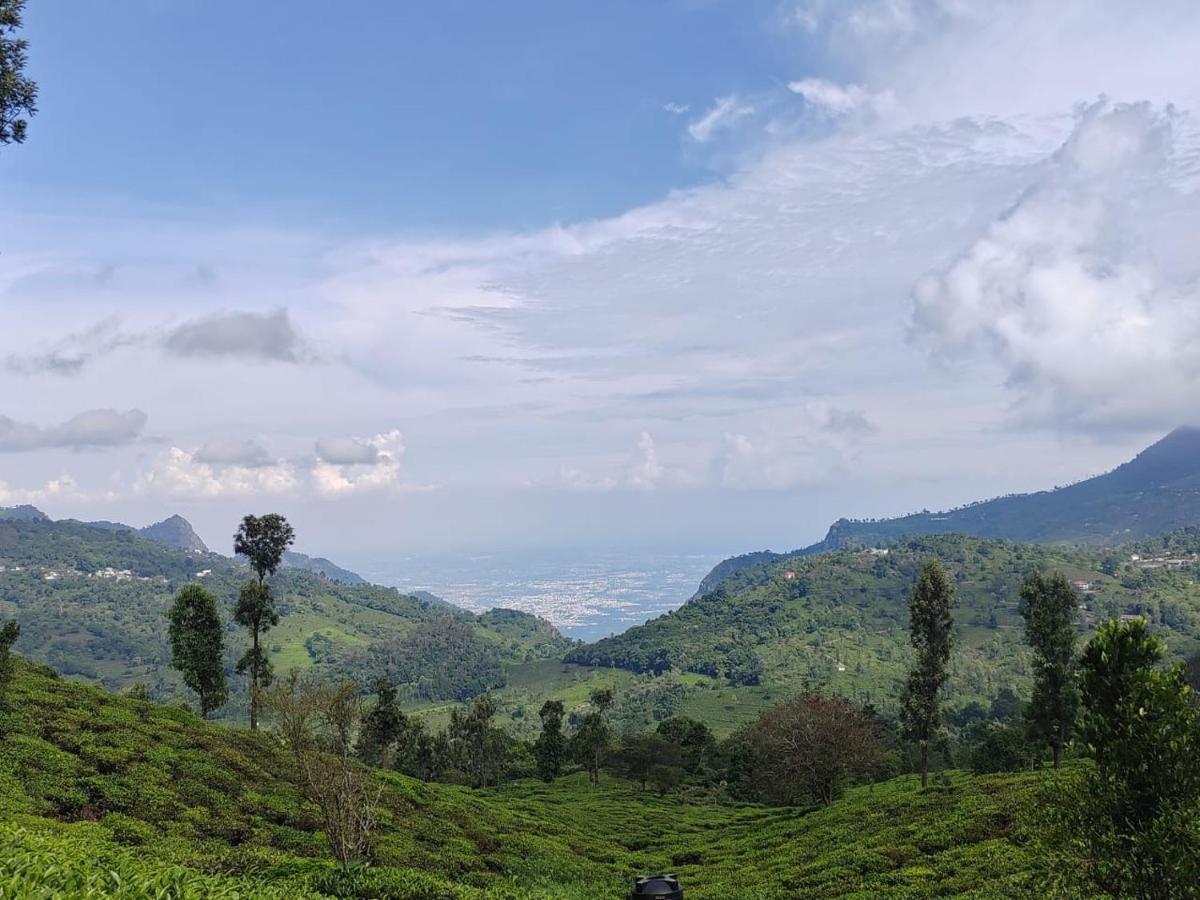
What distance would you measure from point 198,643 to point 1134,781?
7288cm

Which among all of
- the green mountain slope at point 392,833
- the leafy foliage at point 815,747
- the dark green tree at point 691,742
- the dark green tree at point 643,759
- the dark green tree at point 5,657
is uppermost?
the dark green tree at point 5,657

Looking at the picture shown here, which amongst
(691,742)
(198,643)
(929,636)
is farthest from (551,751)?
(929,636)

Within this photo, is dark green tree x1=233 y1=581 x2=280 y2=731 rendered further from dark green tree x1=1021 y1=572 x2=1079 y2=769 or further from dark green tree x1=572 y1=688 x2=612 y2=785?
dark green tree x1=1021 y1=572 x2=1079 y2=769

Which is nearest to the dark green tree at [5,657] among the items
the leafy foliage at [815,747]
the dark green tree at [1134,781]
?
the dark green tree at [1134,781]

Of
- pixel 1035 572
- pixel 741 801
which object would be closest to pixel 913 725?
pixel 1035 572

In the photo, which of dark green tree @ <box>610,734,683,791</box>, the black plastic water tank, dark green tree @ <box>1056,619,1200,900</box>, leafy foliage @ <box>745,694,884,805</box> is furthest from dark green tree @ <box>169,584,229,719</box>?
dark green tree @ <box>1056,619,1200,900</box>

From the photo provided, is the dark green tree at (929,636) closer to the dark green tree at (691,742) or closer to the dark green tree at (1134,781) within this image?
the dark green tree at (1134,781)

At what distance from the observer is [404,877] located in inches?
867

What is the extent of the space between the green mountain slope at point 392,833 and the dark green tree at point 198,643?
11.1m

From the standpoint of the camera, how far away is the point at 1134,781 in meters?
17.9

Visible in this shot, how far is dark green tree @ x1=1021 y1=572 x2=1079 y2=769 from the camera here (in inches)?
2756

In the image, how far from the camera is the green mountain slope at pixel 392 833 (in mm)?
22531

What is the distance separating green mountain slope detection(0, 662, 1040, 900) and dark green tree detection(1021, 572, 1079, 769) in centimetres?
1760

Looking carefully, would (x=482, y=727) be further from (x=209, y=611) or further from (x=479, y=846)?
(x=479, y=846)
